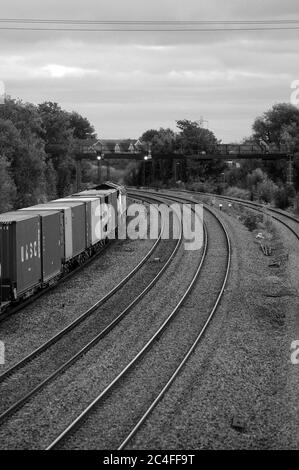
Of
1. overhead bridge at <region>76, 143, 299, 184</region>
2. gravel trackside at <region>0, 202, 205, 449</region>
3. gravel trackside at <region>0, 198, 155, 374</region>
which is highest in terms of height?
overhead bridge at <region>76, 143, 299, 184</region>

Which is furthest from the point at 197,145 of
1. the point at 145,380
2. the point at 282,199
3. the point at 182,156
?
the point at 145,380

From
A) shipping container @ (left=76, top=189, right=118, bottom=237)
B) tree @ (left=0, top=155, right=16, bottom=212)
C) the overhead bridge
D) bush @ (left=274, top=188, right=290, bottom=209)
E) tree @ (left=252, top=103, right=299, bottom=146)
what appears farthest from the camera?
tree @ (left=252, top=103, right=299, bottom=146)

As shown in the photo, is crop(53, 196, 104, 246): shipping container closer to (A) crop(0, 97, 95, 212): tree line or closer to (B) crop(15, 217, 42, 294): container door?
(B) crop(15, 217, 42, 294): container door

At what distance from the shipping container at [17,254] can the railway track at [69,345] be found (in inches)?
82.2

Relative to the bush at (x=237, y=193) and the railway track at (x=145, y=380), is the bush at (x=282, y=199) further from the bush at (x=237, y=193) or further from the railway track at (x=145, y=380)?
the railway track at (x=145, y=380)

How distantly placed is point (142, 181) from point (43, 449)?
102 meters

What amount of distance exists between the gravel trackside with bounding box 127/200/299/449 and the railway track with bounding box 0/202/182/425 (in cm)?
273

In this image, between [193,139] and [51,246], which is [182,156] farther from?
[51,246]

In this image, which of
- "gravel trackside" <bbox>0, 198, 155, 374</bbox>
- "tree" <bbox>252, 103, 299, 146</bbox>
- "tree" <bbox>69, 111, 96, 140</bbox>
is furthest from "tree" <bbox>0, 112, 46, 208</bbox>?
Result: "tree" <bbox>69, 111, 96, 140</bbox>

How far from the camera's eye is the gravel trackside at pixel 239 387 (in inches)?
496

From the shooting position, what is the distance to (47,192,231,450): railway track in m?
12.6

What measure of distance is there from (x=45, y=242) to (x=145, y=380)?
10320 mm

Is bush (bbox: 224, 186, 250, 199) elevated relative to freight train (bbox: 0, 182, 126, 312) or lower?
lower
